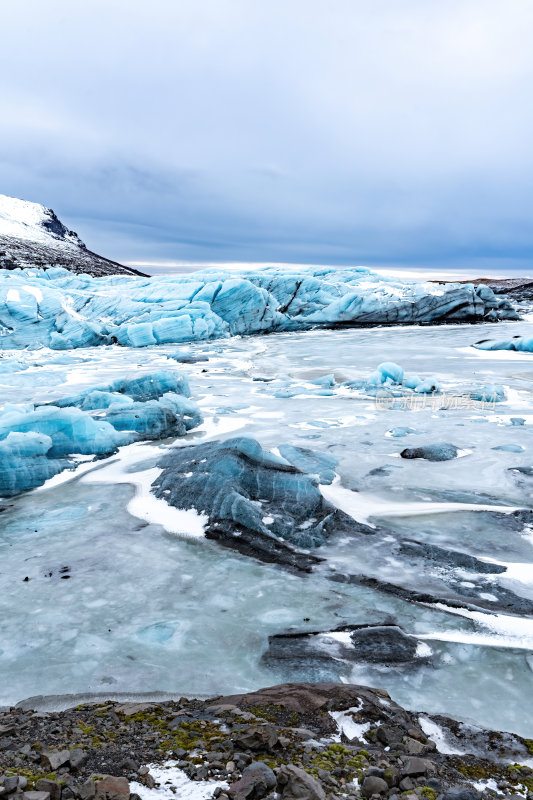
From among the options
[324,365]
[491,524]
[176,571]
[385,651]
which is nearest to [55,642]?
[176,571]

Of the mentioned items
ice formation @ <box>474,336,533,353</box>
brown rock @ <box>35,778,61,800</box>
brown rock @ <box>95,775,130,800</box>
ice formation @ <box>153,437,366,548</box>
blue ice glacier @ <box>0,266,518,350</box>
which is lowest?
ice formation @ <box>153,437,366,548</box>

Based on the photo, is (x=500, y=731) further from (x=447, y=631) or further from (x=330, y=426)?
(x=330, y=426)

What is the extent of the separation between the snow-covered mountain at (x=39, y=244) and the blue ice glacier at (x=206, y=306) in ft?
95.2

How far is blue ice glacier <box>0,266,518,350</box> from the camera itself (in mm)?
24016

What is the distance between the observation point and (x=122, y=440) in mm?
8375

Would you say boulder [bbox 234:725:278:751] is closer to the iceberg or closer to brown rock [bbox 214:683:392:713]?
brown rock [bbox 214:683:392:713]

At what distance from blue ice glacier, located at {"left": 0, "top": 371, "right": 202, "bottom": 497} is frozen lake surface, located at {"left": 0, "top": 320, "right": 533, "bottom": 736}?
0.89 feet

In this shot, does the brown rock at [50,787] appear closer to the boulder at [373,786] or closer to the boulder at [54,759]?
the boulder at [54,759]

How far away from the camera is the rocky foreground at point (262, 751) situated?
1847 mm

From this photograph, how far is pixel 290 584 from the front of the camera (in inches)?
174

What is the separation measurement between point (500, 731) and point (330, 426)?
6.86 metres

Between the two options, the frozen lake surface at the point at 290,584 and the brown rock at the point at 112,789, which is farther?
the frozen lake surface at the point at 290,584

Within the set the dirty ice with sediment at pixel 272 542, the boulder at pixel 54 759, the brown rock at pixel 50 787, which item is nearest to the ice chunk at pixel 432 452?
the dirty ice with sediment at pixel 272 542

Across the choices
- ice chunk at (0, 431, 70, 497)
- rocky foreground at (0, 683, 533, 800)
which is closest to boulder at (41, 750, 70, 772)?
rocky foreground at (0, 683, 533, 800)
